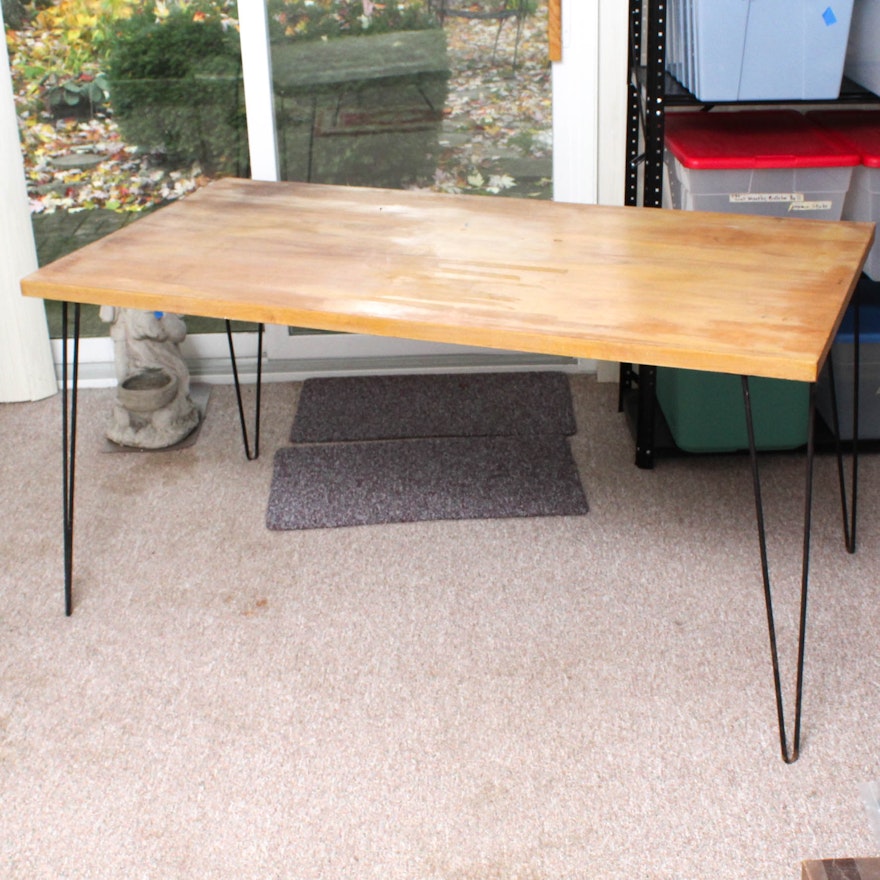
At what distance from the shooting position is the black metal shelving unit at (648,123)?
2.27 meters

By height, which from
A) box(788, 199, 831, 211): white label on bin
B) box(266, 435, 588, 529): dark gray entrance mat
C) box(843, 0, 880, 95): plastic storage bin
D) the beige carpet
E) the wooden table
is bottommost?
the beige carpet

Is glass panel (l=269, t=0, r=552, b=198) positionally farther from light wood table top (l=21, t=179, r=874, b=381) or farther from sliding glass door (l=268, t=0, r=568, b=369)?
light wood table top (l=21, t=179, r=874, b=381)

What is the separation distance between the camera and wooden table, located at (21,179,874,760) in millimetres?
1572

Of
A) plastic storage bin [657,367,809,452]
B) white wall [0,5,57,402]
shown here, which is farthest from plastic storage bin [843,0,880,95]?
white wall [0,5,57,402]

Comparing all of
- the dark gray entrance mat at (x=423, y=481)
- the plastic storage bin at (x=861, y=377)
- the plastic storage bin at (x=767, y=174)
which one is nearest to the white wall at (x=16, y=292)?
the dark gray entrance mat at (x=423, y=481)

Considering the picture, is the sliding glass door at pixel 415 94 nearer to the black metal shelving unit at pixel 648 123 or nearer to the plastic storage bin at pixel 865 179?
the black metal shelving unit at pixel 648 123

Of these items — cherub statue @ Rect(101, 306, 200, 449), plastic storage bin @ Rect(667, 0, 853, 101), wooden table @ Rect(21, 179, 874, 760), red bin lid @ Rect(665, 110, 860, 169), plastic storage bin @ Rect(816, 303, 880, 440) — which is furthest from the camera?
cherub statue @ Rect(101, 306, 200, 449)

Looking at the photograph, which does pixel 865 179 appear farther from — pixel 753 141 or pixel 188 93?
pixel 188 93

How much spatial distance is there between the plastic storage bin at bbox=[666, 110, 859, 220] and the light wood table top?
0.21 meters

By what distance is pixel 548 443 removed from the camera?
271 centimetres

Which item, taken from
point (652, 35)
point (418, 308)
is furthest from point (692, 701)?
point (652, 35)

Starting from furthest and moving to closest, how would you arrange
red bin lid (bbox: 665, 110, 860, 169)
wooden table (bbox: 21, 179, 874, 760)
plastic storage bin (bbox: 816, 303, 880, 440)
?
plastic storage bin (bbox: 816, 303, 880, 440) → red bin lid (bbox: 665, 110, 860, 169) → wooden table (bbox: 21, 179, 874, 760)

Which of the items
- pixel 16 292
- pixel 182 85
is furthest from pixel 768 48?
pixel 16 292

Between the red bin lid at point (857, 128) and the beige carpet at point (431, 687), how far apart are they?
2.29 ft
